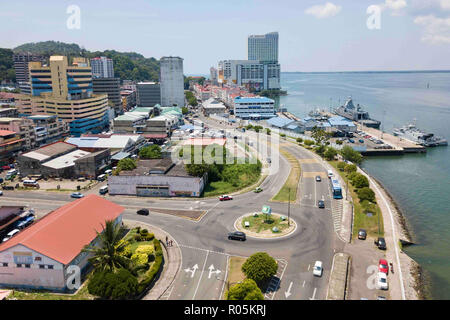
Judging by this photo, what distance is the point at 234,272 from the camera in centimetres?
3030

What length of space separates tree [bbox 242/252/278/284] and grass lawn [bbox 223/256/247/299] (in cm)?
97

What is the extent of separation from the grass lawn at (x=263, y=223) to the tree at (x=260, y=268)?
31.3 ft

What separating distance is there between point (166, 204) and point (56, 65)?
6167 centimetres

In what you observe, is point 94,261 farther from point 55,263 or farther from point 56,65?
point 56,65

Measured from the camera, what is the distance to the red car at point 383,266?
30.1 metres

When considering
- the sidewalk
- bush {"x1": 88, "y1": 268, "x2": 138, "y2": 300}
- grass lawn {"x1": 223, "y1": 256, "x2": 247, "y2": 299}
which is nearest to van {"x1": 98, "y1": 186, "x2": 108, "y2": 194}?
the sidewalk

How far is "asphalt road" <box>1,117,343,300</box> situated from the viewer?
93.4ft

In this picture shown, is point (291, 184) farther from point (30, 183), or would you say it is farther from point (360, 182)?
point (30, 183)

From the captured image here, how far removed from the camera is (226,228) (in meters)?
39.1

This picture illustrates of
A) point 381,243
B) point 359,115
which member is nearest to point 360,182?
point 381,243

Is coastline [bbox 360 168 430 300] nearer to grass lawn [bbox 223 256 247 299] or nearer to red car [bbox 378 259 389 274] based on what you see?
red car [bbox 378 259 389 274]

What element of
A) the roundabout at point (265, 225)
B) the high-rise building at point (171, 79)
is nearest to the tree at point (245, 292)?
the roundabout at point (265, 225)
